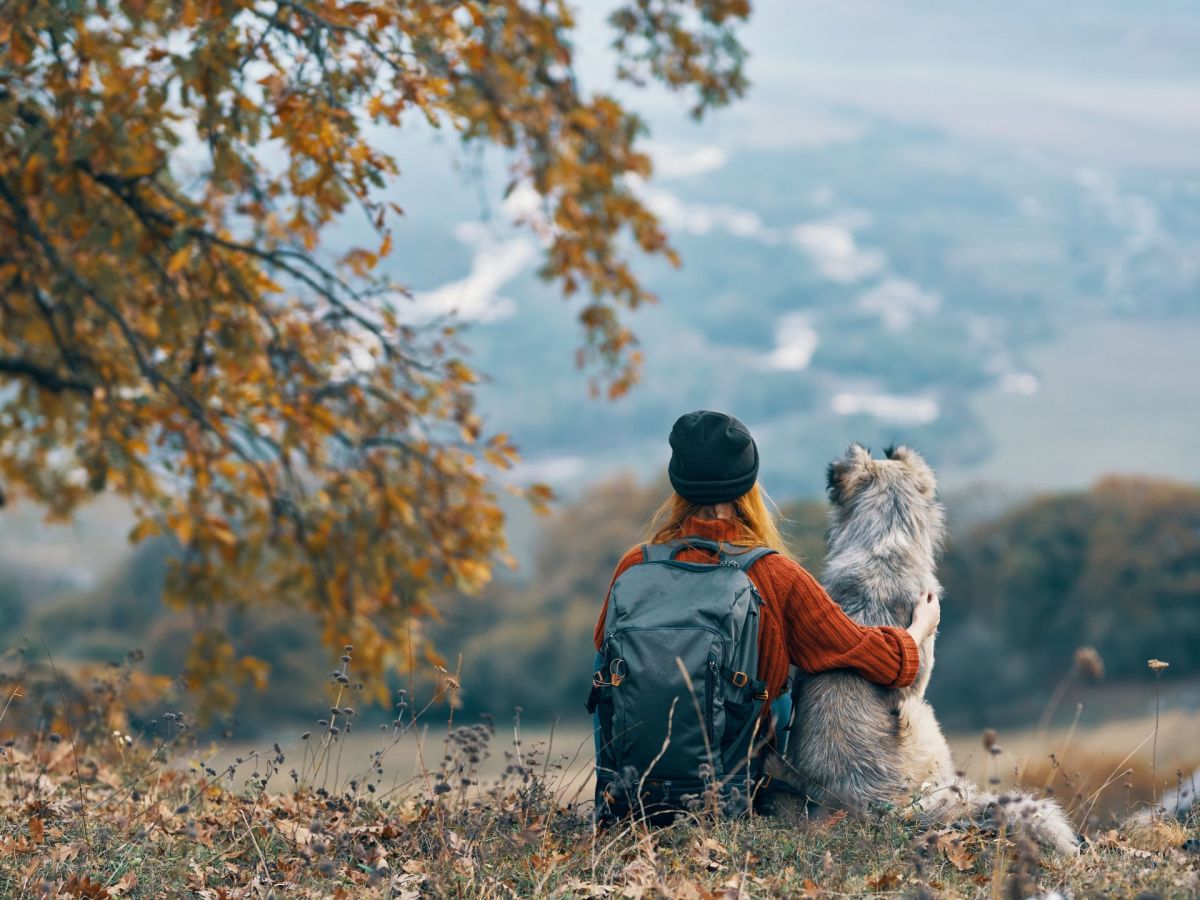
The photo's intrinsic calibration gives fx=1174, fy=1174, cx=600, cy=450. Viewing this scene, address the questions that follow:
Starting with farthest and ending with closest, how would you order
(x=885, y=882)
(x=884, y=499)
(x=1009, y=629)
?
(x=1009, y=629) → (x=884, y=499) → (x=885, y=882)

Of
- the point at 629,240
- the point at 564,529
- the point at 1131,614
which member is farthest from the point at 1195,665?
the point at 629,240

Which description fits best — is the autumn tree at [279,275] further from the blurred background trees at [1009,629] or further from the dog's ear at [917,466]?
the blurred background trees at [1009,629]

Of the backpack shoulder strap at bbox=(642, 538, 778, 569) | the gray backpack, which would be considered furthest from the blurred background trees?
the gray backpack

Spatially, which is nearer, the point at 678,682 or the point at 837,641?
the point at 678,682

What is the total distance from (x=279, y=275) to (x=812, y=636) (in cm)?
553

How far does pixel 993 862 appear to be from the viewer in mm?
3812

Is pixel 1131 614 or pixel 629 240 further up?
pixel 629 240

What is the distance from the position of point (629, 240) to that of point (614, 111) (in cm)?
133

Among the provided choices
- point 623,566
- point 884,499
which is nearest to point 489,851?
point 623,566

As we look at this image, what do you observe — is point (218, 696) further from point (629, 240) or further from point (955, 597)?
point (955, 597)

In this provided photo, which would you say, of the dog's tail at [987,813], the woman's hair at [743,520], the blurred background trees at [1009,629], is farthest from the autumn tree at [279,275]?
the blurred background trees at [1009,629]

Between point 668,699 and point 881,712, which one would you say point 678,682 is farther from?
point 881,712

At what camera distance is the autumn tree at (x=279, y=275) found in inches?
237

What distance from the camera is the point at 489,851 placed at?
13.7 feet
